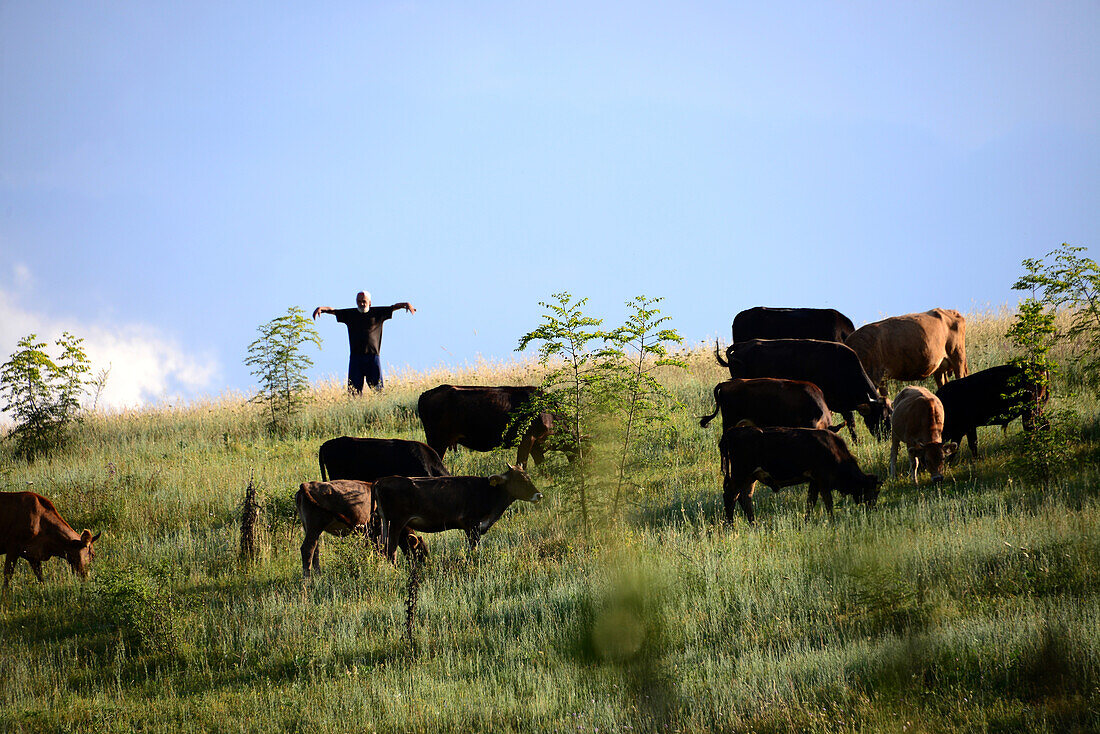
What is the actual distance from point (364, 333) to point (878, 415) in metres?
14.1

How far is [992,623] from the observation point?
8.79 metres

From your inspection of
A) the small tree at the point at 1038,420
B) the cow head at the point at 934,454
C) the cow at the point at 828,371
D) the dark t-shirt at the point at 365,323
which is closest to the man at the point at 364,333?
the dark t-shirt at the point at 365,323

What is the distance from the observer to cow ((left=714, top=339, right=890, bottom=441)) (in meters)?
17.5

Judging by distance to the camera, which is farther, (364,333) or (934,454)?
(364,333)

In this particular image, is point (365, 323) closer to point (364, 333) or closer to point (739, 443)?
point (364, 333)

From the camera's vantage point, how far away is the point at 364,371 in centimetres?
2650

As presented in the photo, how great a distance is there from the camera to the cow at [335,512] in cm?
1235

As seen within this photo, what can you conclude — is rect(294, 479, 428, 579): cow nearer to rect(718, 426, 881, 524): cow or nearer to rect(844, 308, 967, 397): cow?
rect(718, 426, 881, 524): cow

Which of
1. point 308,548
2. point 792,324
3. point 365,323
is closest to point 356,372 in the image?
point 365,323

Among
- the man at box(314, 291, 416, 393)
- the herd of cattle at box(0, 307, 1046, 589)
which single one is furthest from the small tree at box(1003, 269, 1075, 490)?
the man at box(314, 291, 416, 393)

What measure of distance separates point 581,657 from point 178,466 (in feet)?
44.7

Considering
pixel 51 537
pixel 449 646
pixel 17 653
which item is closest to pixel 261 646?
pixel 449 646

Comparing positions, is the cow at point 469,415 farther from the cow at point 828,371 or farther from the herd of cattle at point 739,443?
the cow at point 828,371

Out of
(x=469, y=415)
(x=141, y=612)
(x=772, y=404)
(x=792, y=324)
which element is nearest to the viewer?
(x=141, y=612)
